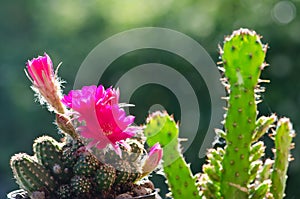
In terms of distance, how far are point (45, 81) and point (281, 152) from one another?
0.52 m

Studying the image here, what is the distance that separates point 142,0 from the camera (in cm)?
337

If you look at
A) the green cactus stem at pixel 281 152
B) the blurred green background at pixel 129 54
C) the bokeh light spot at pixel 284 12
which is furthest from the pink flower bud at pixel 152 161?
the bokeh light spot at pixel 284 12

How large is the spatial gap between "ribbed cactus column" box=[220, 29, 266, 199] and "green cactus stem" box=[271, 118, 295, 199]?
3.6 inches

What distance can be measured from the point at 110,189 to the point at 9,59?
257cm

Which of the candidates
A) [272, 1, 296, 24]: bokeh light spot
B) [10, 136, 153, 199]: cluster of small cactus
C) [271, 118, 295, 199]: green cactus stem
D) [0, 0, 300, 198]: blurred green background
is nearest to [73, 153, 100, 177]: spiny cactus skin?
[10, 136, 153, 199]: cluster of small cactus

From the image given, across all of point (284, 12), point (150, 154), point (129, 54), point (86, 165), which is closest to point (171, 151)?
point (150, 154)

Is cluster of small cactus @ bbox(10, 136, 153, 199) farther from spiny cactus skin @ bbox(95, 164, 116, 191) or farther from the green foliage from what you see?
the green foliage

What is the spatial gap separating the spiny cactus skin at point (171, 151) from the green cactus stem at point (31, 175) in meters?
0.25

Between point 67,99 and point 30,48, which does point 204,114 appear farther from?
point 67,99

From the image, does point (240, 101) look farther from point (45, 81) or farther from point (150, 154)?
point (45, 81)

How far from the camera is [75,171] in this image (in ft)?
3.23

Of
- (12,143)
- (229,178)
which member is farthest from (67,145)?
(12,143)

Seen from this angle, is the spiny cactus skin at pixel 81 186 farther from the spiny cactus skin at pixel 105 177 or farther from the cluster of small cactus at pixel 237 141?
the cluster of small cactus at pixel 237 141

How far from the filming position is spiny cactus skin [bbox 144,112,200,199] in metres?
1.15
